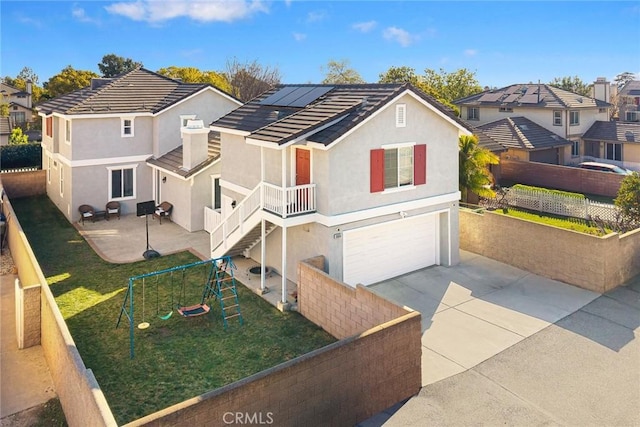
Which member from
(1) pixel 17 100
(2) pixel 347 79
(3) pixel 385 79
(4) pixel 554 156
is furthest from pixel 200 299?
(1) pixel 17 100

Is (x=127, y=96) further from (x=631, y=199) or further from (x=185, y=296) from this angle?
(x=631, y=199)

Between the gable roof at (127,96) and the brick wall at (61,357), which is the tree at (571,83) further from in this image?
the brick wall at (61,357)

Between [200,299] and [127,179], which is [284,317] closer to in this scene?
[200,299]

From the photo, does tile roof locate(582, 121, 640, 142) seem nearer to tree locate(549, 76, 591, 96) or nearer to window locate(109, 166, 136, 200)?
window locate(109, 166, 136, 200)

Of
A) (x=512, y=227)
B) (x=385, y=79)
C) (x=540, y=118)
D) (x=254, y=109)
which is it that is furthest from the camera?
(x=385, y=79)

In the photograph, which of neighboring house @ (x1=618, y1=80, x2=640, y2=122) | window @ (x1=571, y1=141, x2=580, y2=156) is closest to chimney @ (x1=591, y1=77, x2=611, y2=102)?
window @ (x1=571, y1=141, x2=580, y2=156)

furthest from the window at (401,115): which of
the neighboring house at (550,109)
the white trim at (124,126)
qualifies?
the neighboring house at (550,109)

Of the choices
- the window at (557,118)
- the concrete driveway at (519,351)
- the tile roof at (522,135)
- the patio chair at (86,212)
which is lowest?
the concrete driveway at (519,351)

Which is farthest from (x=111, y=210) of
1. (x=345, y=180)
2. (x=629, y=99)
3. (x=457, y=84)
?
(x=629, y=99)
